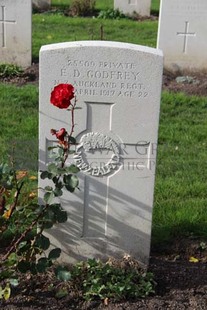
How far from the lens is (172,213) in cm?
391

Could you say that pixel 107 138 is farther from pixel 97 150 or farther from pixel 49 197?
pixel 49 197

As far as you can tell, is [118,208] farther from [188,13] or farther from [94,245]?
Answer: [188,13]

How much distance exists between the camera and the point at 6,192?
3176 mm

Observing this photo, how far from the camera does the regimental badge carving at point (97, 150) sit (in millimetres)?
3092

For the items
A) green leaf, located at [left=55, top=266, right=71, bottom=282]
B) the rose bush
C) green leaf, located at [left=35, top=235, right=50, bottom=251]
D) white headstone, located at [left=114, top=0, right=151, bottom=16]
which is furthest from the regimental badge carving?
white headstone, located at [left=114, top=0, right=151, bottom=16]

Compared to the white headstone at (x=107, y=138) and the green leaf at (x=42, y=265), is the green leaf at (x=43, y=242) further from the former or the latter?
the white headstone at (x=107, y=138)

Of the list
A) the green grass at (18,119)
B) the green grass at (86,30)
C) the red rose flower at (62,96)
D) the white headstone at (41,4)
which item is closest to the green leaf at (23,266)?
the red rose flower at (62,96)

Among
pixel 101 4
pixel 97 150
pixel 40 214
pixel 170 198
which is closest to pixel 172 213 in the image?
pixel 170 198

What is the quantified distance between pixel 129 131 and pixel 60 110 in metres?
0.37

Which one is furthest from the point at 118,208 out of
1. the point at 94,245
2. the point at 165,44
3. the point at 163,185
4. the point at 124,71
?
the point at 165,44

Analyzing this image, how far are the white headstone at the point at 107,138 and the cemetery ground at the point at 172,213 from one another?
245mm

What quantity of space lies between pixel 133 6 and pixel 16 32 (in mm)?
4881

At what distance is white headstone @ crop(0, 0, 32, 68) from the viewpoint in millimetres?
7137

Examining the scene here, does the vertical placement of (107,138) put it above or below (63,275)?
above
